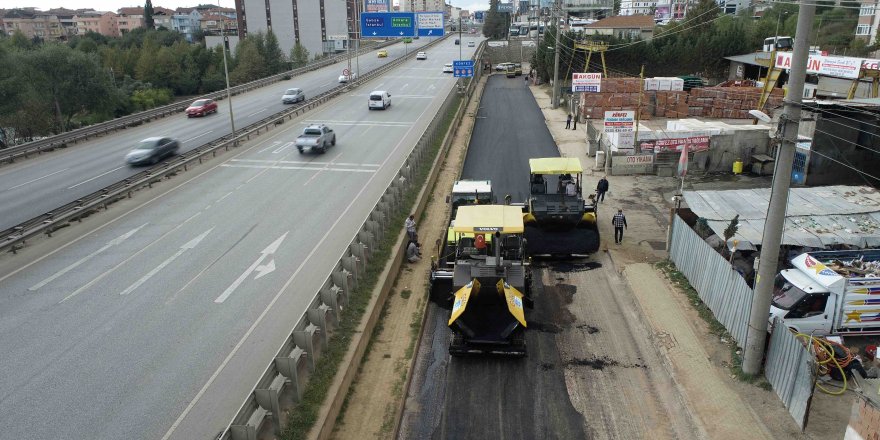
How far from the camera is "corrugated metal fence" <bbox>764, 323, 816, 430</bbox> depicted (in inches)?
425

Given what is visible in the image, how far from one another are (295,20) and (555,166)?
131680 mm

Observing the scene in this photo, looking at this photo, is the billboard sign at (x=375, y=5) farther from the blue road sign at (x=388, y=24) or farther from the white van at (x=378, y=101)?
the white van at (x=378, y=101)

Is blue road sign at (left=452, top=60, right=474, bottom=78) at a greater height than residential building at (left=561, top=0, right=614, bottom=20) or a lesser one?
lesser

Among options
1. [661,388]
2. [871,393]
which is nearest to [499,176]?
[661,388]

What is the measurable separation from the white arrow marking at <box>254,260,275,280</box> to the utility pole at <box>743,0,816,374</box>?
41.3 ft

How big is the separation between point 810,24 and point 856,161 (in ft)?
64.2

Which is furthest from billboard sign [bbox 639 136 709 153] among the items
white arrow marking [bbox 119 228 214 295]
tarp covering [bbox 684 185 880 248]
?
white arrow marking [bbox 119 228 214 295]

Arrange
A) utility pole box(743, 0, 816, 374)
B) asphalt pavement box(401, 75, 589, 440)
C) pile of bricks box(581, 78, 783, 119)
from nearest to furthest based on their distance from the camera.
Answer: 1. utility pole box(743, 0, 816, 374)
2. asphalt pavement box(401, 75, 589, 440)
3. pile of bricks box(581, 78, 783, 119)

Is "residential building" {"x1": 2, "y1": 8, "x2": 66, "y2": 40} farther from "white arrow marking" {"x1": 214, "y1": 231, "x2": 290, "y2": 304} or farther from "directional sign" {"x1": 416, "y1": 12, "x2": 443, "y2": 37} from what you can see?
"white arrow marking" {"x1": 214, "y1": 231, "x2": 290, "y2": 304}

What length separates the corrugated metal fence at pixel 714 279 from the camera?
13602 mm

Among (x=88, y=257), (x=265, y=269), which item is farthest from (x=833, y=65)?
(x=88, y=257)

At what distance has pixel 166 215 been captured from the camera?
23.2m

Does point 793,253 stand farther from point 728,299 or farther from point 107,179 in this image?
point 107,179

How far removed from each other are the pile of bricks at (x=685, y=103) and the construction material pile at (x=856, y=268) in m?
31.3
